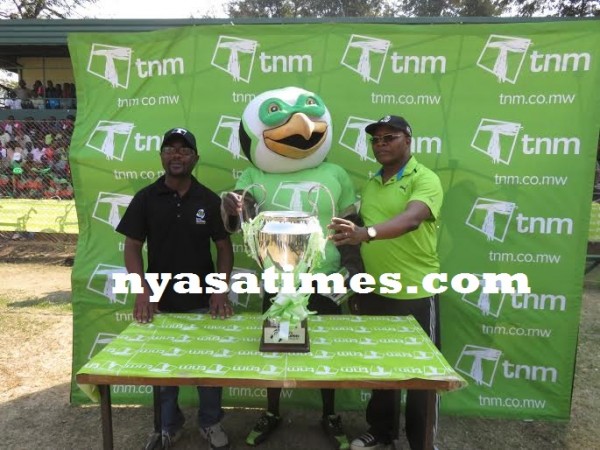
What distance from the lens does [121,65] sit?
A: 3293mm

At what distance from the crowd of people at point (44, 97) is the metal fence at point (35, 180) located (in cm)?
166

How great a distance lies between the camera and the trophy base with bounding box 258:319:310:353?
2.04 metres

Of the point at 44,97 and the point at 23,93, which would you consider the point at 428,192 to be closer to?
the point at 44,97

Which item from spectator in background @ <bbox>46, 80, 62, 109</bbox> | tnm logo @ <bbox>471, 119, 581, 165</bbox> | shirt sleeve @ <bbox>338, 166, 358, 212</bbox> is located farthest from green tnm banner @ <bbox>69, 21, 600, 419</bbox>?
spectator in background @ <bbox>46, 80, 62, 109</bbox>

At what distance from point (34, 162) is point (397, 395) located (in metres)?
8.03

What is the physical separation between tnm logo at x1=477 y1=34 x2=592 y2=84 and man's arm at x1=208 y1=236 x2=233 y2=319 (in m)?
1.99

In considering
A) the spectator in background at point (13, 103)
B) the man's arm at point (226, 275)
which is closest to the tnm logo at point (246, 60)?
the man's arm at point (226, 275)

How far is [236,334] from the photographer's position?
227 cm

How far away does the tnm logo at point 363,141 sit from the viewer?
3131 millimetres

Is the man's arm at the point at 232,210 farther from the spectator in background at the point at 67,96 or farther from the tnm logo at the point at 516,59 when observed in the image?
the spectator in background at the point at 67,96

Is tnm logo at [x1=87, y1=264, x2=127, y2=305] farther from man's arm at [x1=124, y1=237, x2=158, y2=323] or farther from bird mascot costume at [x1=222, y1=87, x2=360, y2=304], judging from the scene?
bird mascot costume at [x1=222, y1=87, x2=360, y2=304]

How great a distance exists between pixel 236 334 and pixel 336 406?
4.44ft

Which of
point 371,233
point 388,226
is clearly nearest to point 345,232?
point 371,233

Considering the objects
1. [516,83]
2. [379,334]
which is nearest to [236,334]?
[379,334]
